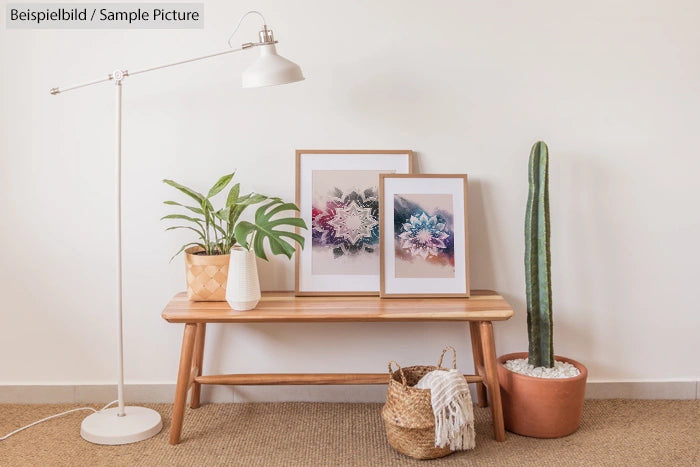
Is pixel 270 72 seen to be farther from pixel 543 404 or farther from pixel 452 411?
pixel 543 404

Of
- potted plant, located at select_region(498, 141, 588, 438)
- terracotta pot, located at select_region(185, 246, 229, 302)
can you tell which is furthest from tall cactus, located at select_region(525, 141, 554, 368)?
terracotta pot, located at select_region(185, 246, 229, 302)

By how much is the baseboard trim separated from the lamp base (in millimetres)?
141

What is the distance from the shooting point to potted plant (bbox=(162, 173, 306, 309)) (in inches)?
106

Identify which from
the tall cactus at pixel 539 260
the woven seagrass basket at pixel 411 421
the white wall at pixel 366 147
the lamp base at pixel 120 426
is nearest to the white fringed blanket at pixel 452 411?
the woven seagrass basket at pixel 411 421

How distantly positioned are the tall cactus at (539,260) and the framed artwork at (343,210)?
0.48 meters

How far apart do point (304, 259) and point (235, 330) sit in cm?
42

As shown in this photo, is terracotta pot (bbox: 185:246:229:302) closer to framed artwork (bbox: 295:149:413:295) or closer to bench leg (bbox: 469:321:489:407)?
framed artwork (bbox: 295:149:413:295)

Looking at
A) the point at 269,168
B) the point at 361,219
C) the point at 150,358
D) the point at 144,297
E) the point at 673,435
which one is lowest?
→ the point at 673,435

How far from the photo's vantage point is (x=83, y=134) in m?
3.00

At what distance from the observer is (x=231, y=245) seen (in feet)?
9.55

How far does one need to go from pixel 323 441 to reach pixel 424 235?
2.75 feet

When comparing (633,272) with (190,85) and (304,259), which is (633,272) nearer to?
(304,259)

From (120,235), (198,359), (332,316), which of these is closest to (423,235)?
(332,316)

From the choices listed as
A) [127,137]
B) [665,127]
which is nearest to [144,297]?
[127,137]
